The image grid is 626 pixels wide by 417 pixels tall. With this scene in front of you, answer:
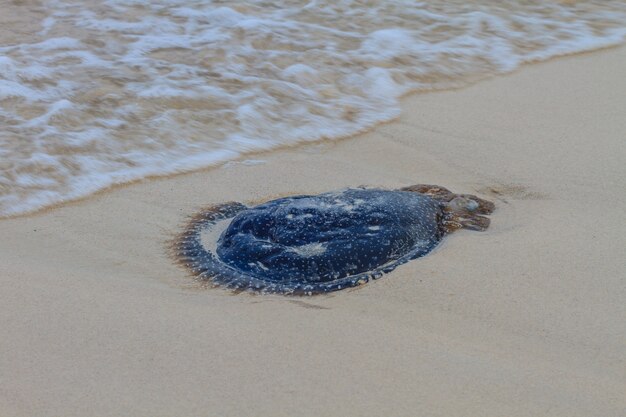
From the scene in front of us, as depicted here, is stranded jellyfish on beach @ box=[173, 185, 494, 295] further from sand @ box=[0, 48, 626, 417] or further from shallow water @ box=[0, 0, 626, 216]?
shallow water @ box=[0, 0, 626, 216]

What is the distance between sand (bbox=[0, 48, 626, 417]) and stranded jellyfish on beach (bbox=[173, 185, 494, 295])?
0.24ft

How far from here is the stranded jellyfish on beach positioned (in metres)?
3.03

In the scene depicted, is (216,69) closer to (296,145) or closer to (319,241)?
(296,145)

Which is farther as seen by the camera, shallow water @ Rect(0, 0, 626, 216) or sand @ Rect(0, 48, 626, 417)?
shallow water @ Rect(0, 0, 626, 216)

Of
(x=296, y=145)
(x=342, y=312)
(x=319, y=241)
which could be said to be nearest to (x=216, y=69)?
(x=296, y=145)

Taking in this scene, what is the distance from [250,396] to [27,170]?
7.15 ft

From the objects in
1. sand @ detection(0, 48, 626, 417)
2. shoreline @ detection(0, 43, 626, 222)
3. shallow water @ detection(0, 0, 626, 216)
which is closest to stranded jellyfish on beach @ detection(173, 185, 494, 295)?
sand @ detection(0, 48, 626, 417)

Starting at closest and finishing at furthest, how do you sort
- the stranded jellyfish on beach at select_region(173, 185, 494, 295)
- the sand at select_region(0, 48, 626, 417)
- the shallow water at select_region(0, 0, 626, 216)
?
the sand at select_region(0, 48, 626, 417)
the stranded jellyfish on beach at select_region(173, 185, 494, 295)
the shallow water at select_region(0, 0, 626, 216)

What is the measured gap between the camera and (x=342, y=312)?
114 inches

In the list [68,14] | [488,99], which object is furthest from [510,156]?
[68,14]

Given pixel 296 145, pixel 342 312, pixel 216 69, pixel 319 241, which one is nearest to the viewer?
pixel 342 312

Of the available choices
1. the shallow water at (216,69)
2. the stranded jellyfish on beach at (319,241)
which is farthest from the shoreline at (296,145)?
the stranded jellyfish on beach at (319,241)

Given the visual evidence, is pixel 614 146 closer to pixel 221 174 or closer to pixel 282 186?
pixel 282 186

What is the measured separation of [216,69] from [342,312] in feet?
9.41
